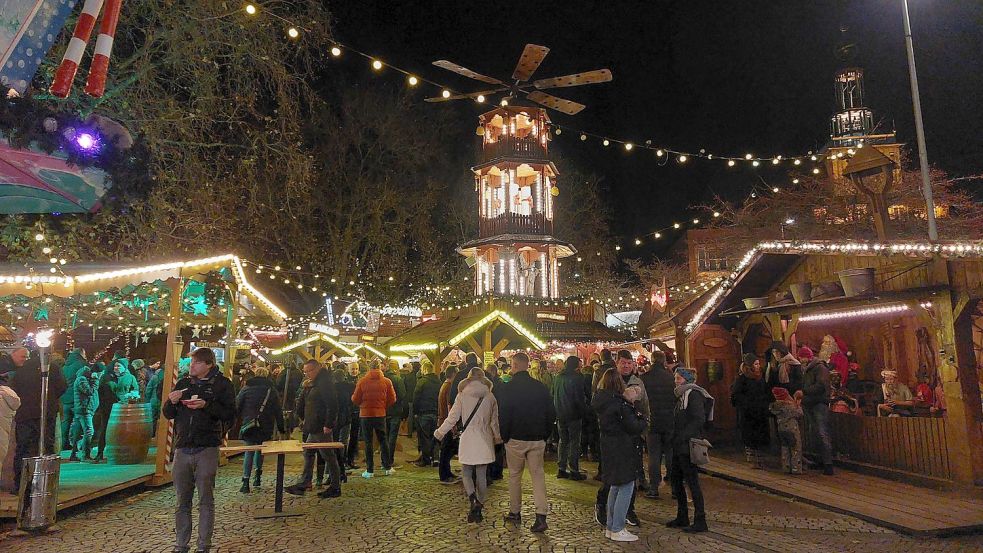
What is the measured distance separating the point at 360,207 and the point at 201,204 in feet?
48.4

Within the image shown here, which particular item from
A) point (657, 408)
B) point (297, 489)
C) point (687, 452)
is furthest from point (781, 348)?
point (297, 489)

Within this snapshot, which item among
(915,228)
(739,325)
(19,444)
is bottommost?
(19,444)

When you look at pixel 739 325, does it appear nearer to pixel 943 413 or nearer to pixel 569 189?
pixel 943 413

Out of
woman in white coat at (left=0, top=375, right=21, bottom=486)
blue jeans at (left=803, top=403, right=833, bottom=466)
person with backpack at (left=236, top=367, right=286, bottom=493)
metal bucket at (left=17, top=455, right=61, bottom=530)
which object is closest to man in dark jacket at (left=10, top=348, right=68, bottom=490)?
woman in white coat at (left=0, top=375, right=21, bottom=486)

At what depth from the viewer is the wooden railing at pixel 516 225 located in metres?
27.7

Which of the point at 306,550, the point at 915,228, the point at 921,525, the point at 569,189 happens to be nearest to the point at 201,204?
the point at 306,550

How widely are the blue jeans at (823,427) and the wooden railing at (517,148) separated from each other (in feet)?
63.4

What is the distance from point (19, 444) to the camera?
861cm

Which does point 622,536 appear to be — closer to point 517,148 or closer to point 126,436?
point 126,436

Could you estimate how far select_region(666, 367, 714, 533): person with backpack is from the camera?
22.1 ft

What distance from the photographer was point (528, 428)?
271 inches

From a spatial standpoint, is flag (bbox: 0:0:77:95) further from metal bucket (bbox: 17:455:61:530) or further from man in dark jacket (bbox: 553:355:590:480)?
man in dark jacket (bbox: 553:355:590:480)

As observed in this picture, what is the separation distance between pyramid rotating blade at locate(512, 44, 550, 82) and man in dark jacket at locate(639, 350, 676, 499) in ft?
50.7

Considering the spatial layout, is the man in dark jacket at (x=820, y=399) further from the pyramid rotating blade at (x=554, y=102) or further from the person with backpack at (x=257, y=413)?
the pyramid rotating blade at (x=554, y=102)
